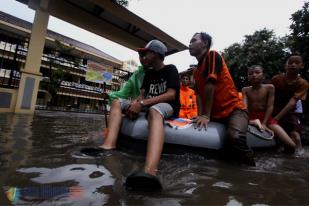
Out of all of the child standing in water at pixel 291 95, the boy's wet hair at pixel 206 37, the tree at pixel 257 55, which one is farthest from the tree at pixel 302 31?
the boy's wet hair at pixel 206 37

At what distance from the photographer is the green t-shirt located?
3.23m

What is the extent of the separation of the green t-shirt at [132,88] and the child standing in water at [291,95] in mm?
2247

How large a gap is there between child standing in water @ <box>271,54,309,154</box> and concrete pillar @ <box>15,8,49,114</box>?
6.66 meters

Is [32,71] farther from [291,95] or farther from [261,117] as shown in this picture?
[291,95]

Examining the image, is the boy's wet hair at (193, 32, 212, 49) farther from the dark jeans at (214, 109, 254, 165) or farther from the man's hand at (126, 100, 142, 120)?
the man's hand at (126, 100, 142, 120)

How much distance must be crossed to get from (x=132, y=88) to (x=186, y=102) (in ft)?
5.68

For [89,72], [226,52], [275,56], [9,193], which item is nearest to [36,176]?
[9,193]

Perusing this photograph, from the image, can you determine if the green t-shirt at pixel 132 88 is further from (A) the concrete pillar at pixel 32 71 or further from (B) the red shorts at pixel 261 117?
(A) the concrete pillar at pixel 32 71

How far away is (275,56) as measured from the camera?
56.4 ft

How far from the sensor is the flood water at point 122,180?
1.30 m

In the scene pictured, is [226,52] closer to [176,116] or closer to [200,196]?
[176,116]

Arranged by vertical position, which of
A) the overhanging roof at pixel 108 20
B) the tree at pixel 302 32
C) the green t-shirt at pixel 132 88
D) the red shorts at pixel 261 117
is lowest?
the red shorts at pixel 261 117

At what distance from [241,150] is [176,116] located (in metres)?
0.79

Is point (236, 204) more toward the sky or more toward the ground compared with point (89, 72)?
more toward the ground
